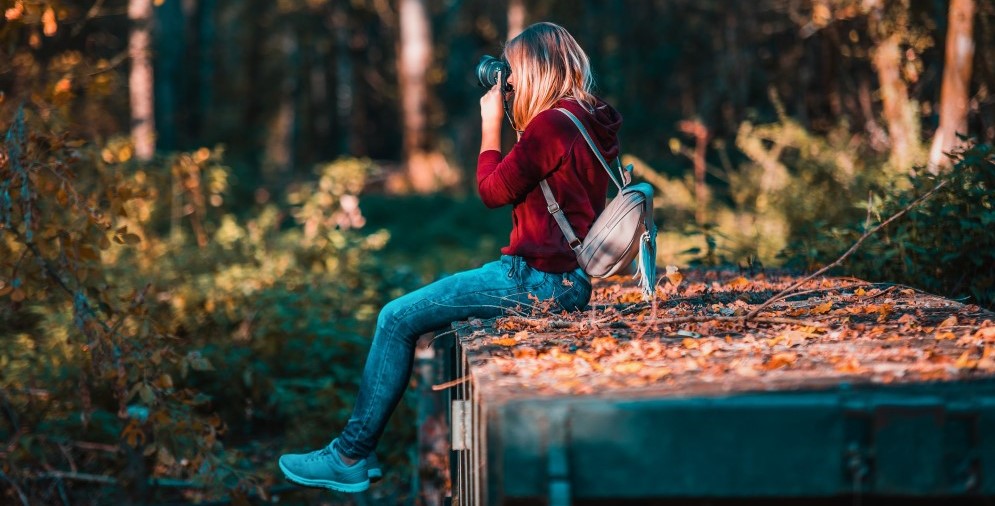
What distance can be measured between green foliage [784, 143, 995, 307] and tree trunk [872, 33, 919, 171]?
3.47 meters

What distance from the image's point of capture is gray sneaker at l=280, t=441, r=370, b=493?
431cm

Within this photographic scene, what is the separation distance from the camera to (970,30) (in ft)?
26.0

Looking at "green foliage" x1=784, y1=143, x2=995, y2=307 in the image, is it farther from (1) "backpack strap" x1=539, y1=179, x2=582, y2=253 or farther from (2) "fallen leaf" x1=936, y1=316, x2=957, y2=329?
(1) "backpack strap" x1=539, y1=179, x2=582, y2=253

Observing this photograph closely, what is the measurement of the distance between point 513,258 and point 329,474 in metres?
1.13

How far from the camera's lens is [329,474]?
170 inches

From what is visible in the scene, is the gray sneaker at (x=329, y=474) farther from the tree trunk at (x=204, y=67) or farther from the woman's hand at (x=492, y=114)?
the tree trunk at (x=204, y=67)

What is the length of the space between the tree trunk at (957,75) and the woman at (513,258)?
4330 millimetres

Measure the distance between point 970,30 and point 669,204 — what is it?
512cm

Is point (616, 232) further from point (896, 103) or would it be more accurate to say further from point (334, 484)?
point (896, 103)

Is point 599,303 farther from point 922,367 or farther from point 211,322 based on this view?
point 211,322

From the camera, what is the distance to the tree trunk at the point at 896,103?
9.27 meters

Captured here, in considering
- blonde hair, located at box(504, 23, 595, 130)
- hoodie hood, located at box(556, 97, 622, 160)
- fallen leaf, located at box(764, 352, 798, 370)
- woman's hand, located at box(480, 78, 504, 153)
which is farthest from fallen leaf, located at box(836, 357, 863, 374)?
woman's hand, located at box(480, 78, 504, 153)

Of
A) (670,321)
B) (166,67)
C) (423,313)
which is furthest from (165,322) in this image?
(166,67)

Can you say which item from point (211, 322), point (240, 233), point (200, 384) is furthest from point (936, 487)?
point (240, 233)
